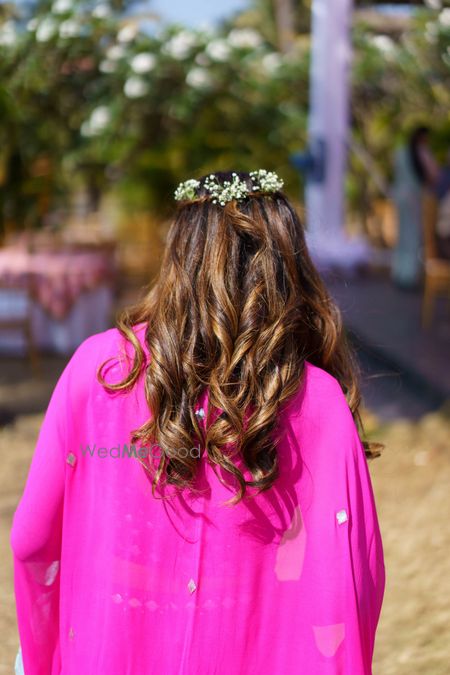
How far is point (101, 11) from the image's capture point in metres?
10.5

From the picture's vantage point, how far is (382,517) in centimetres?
407

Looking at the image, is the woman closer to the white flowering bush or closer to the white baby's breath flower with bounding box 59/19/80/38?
the white flowering bush

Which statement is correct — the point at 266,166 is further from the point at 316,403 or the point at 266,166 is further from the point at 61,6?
the point at 316,403

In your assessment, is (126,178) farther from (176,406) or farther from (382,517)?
(176,406)

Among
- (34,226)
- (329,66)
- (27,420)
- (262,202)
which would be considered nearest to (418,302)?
(329,66)

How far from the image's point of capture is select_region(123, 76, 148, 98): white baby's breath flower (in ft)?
36.8

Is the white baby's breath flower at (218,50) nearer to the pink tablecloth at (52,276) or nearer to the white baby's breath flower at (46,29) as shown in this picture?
the white baby's breath flower at (46,29)

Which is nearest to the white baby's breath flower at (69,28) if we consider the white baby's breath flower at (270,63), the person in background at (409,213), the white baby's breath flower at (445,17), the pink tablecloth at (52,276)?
the white baby's breath flower at (270,63)

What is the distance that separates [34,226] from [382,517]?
4.98m

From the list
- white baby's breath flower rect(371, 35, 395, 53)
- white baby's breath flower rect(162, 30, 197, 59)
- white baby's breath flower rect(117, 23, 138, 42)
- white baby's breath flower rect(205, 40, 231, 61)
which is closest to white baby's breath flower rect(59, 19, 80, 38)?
white baby's breath flower rect(117, 23, 138, 42)

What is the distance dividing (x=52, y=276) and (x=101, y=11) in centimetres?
490

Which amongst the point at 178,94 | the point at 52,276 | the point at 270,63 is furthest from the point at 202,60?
the point at 52,276

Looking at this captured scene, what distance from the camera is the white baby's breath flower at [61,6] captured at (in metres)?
9.38

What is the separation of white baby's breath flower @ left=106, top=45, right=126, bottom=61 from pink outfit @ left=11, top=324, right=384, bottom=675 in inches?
410
